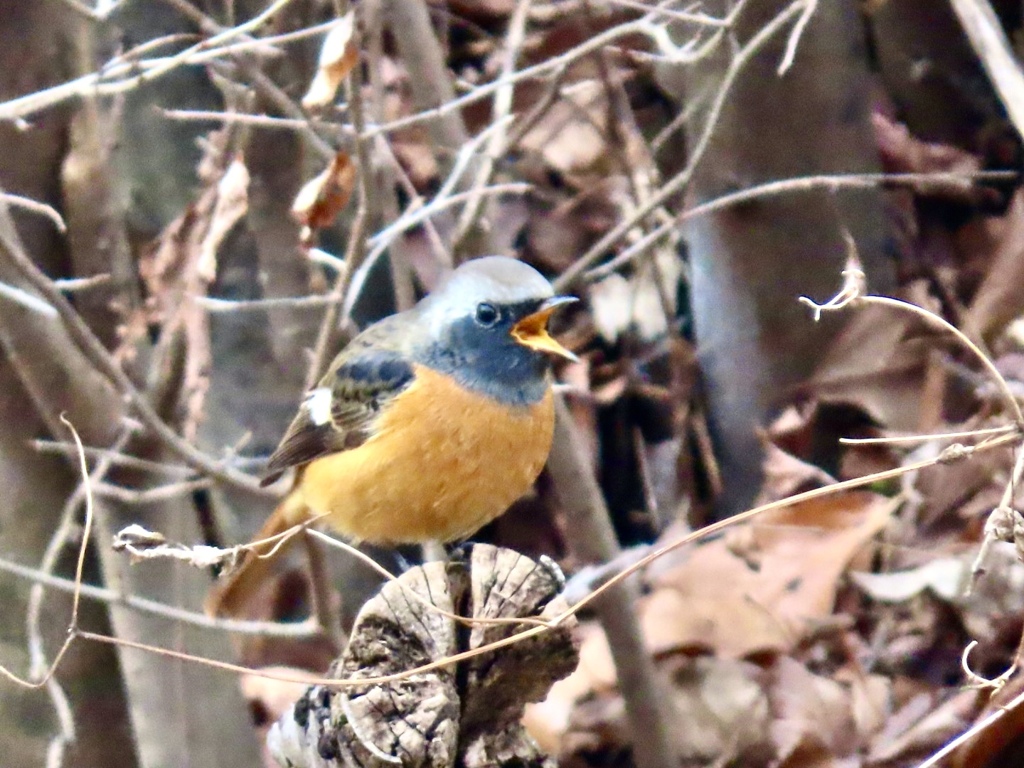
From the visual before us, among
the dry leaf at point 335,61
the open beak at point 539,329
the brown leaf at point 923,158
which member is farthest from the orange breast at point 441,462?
the brown leaf at point 923,158

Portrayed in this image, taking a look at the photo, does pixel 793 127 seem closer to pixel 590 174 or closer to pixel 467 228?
pixel 590 174

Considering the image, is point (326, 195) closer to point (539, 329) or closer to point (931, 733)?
point (539, 329)

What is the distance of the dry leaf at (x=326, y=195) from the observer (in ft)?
8.70

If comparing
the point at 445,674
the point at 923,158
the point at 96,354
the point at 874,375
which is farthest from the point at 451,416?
the point at 923,158

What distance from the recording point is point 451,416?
3.03 metres

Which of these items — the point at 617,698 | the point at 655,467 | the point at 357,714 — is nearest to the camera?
the point at 357,714

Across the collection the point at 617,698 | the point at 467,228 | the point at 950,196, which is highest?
the point at 467,228

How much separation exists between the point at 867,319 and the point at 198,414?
242cm

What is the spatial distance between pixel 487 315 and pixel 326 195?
552 millimetres

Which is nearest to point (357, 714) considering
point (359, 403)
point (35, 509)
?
point (359, 403)

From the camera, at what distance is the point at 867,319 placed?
176 inches

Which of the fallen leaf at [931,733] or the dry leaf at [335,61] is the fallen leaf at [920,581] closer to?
the fallen leaf at [931,733]

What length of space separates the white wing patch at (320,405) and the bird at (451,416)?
0.08 meters

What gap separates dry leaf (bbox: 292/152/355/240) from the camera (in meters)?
2.65
